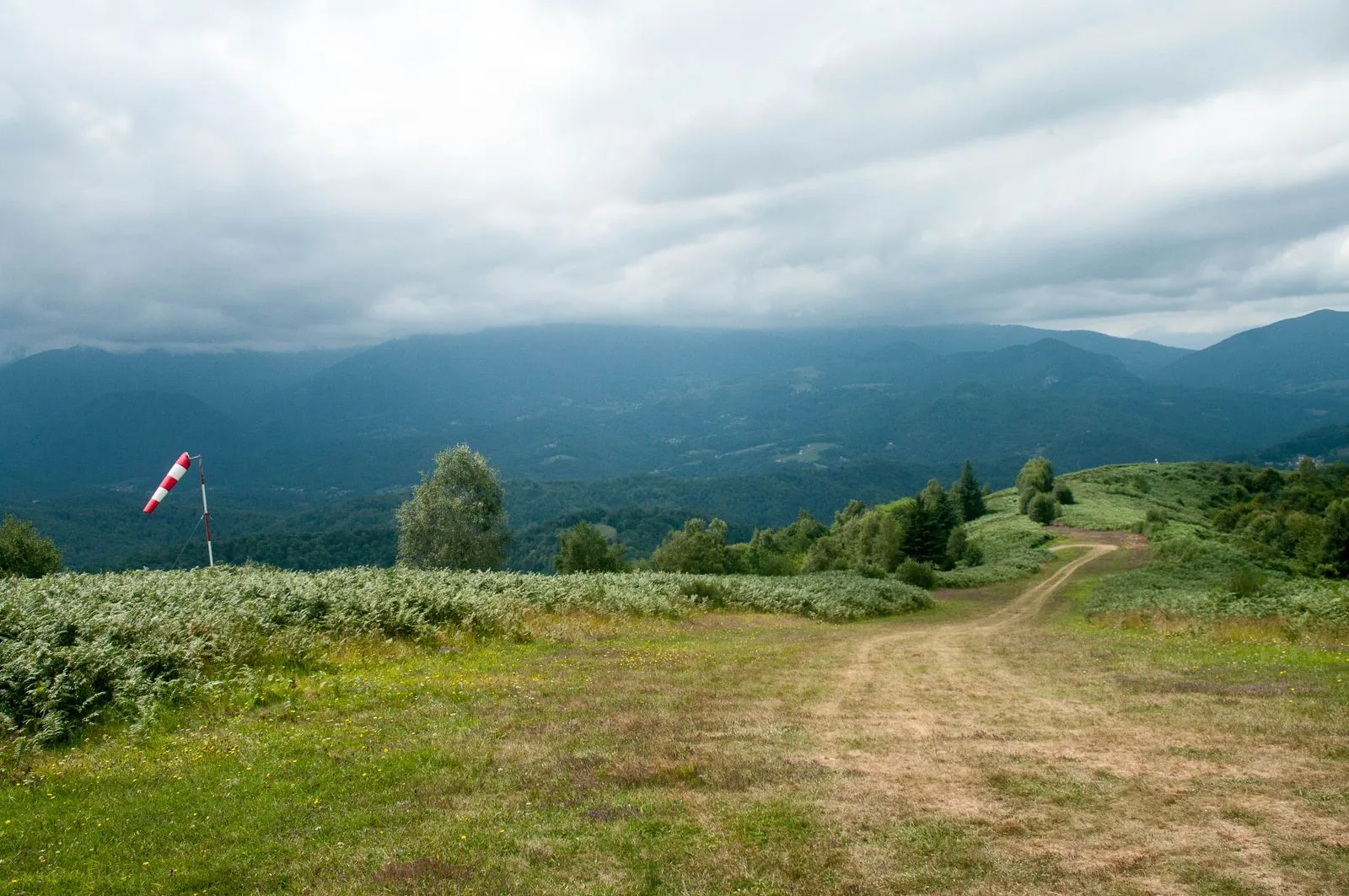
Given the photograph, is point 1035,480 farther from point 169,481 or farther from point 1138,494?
point 169,481

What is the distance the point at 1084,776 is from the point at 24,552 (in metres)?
55.2

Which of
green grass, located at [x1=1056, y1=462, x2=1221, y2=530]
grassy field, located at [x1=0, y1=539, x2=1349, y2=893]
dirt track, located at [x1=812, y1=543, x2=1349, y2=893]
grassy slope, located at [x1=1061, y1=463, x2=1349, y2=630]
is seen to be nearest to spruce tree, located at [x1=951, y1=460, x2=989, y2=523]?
green grass, located at [x1=1056, y1=462, x2=1221, y2=530]

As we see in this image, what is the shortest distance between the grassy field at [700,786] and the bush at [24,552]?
39.6m

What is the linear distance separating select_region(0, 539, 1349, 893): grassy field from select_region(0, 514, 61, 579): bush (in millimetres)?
39589

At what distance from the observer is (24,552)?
44.8 m

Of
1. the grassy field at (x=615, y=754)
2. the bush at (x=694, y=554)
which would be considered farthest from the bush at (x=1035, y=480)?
the grassy field at (x=615, y=754)

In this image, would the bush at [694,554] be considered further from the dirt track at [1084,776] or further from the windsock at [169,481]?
the dirt track at [1084,776]

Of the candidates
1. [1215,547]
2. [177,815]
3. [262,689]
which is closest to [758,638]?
[262,689]

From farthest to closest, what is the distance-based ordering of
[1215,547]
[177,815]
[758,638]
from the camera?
[1215,547] < [758,638] < [177,815]

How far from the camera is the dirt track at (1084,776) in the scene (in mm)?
7160

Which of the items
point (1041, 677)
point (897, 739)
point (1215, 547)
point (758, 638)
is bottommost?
point (1215, 547)

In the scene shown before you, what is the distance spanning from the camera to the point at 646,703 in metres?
13.6

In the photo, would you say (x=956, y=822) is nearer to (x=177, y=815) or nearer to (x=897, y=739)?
(x=897, y=739)

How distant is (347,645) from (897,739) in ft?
38.9
